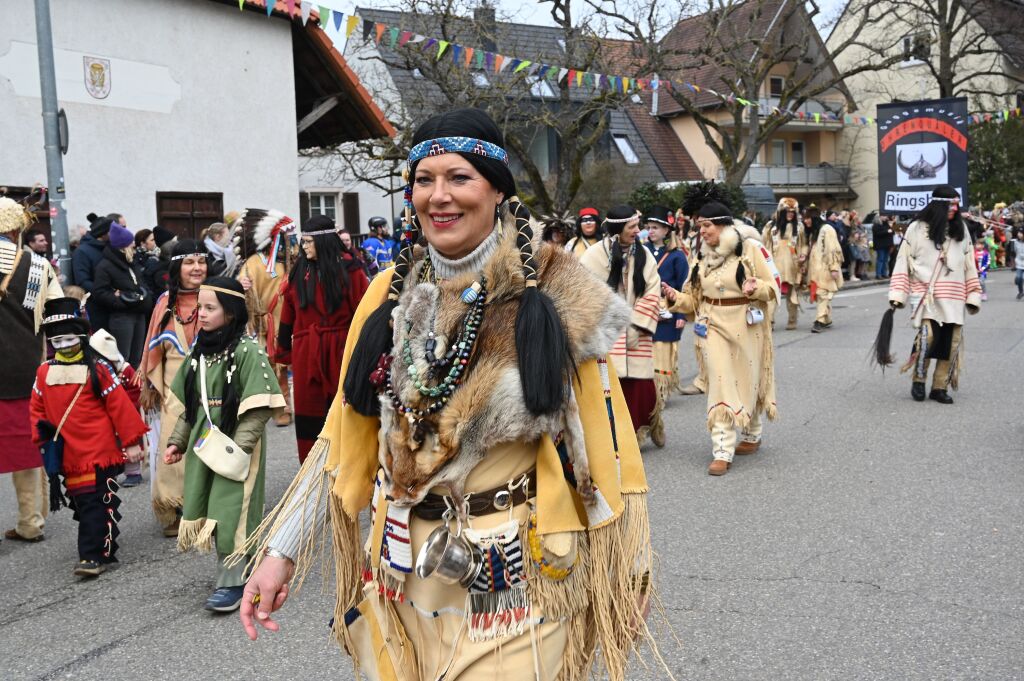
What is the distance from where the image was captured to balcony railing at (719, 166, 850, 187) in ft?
141

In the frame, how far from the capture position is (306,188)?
25.3 m

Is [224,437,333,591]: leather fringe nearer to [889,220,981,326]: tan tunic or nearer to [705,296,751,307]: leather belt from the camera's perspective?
[705,296,751,307]: leather belt

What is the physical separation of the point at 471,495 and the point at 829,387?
28.6 ft

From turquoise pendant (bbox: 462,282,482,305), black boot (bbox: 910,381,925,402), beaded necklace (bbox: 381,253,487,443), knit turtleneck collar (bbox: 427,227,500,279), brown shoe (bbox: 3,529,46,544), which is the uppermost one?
knit turtleneck collar (bbox: 427,227,500,279)

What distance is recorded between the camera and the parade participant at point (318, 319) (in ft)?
Answer: 20.0

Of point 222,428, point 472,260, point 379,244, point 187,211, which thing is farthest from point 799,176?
point 472,260

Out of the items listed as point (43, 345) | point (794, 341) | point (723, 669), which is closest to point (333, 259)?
point (43, 345)

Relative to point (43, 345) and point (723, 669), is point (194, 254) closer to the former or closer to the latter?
point (43, 345)

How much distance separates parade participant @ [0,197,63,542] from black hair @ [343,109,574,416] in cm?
440

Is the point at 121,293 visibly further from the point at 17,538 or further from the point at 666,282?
the point at 666,282

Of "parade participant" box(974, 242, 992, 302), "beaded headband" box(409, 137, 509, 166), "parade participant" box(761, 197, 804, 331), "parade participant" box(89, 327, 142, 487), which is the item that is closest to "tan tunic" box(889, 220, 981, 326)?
"parade participant" box(974, 242, 992, 302)

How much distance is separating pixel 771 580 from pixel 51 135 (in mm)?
8206

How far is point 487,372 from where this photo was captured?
90.6 inches

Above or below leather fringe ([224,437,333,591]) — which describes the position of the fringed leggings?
below
